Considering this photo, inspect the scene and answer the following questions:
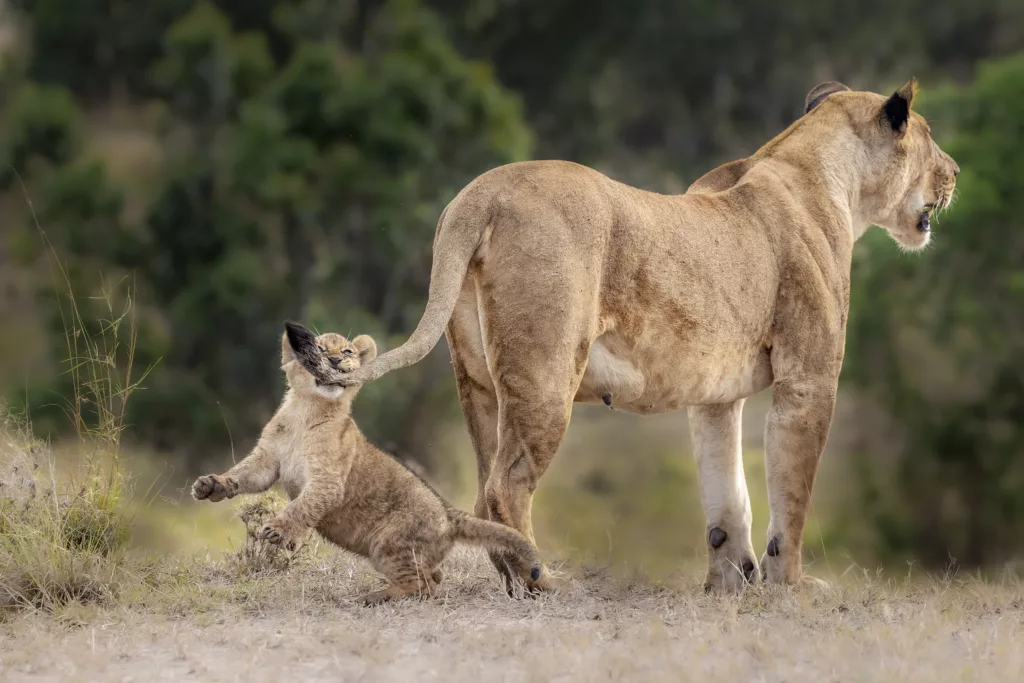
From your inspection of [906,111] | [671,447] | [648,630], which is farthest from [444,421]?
[648,630]

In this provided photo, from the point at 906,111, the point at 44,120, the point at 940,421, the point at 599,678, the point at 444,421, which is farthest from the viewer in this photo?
the point at 44,120

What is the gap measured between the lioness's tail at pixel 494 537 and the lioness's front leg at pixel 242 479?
73 centimetres

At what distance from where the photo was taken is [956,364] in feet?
60.6

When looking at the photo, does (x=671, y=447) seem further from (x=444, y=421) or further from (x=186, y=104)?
(x=186, y=104)

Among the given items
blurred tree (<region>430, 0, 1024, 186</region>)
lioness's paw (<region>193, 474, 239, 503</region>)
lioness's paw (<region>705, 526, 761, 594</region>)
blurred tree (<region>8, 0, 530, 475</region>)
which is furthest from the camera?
blurred tree (<region>430, 0, 1024, 186</region>)

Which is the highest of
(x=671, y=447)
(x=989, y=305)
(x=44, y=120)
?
(x=44, y=120)

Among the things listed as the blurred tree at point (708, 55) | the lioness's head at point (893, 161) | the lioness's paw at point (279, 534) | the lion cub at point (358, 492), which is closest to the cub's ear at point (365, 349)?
the lion cub at point (358, 492)

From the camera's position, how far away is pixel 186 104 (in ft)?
77.2

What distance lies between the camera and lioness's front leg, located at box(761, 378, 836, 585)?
6.38 metres

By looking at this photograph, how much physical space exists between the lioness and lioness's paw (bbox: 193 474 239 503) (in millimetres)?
539

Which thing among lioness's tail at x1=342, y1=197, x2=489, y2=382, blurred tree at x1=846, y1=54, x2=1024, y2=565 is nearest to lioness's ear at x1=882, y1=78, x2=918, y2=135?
lioness's tail at x1=342, y1=197, x2=489, y2=382

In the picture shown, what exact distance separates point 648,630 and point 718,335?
1.49 metres

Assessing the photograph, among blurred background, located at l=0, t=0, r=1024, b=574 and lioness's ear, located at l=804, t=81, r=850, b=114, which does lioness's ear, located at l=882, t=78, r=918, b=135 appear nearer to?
lioness's ear, located at l=804, t=81, r=850, b=114

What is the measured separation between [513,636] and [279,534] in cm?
93
